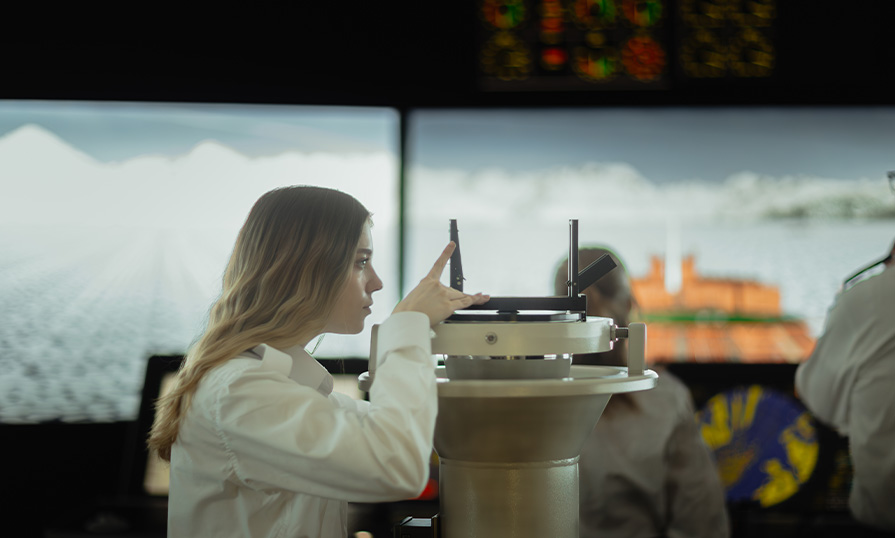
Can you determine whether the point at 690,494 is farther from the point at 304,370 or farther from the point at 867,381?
the point at 304,370

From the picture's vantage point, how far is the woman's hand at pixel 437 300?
3.96ft

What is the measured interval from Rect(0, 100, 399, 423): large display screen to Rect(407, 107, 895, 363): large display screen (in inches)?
10.5

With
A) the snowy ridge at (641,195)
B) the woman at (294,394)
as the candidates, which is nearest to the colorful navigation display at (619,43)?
the snowy ridge at (641,195)

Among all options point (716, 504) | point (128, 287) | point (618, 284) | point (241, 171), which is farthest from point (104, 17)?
point (716, 504)

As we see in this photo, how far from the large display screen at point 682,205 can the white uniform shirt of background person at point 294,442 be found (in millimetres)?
1772

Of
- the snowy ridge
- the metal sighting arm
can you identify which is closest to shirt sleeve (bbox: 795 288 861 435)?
the snowy ridge

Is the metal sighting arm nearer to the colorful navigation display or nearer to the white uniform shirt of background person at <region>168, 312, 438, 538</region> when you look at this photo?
the white uniform shirt of background person at <region>168, 312, 438, 538</region>

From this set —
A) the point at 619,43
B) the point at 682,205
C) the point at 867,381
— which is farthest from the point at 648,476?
the point at 619,43

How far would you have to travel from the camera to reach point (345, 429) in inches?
44.6

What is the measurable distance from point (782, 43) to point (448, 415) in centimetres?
232

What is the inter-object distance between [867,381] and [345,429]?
1.61 metres

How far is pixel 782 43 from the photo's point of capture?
298 cm

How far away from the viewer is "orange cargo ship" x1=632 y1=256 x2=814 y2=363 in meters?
2.97

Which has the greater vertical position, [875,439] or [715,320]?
[715,320]
